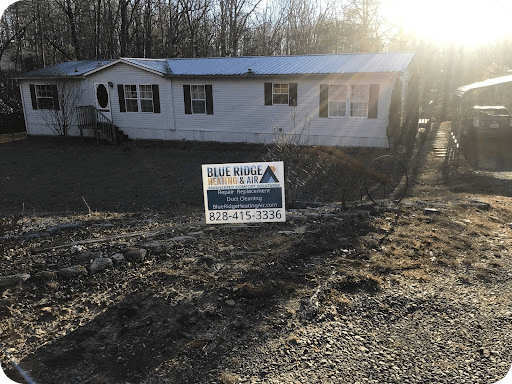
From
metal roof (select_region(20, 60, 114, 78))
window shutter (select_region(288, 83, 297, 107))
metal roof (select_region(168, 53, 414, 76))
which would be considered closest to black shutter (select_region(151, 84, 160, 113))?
metal roof (select_region(168, 53, 414, 76))

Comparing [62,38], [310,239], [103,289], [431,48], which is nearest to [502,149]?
[310,239]

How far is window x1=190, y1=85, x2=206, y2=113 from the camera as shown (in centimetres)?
1938

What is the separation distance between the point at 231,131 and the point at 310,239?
1341cm

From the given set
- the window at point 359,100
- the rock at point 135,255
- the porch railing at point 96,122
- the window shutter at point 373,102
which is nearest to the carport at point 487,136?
the window shutter at point 373,102

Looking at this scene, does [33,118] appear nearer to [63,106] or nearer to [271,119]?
[63,106]

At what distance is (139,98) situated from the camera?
66.8 feet

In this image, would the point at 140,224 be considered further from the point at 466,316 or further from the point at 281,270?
the point at 466,316

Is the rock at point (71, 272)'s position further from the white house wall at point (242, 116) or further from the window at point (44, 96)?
the window at point (44, 96)

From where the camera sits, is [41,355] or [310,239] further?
[310,239]

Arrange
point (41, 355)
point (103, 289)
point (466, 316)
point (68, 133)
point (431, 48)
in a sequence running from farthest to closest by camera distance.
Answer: point (431, 48) → point (68, 133) → point (103, 289) → point (466, 316) → point (41, 355)

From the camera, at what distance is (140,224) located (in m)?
7.68

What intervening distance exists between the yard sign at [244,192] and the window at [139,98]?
15334 mm

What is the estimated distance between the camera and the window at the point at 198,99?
19.2 meters

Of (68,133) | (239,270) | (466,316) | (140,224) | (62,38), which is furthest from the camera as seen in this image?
(62,38)
